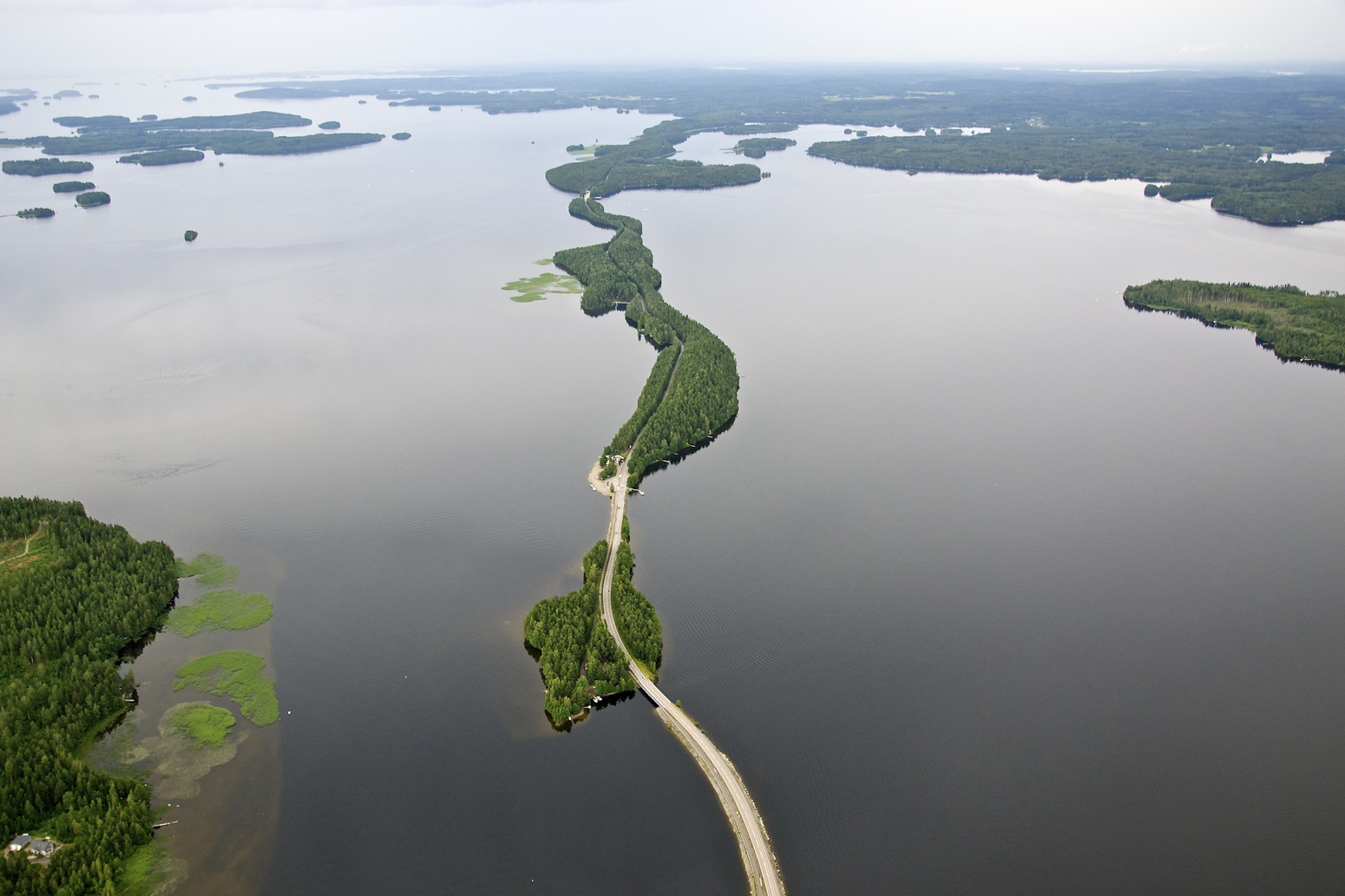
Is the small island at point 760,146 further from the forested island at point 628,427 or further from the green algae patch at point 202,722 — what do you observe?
the green algae patch at point 202,722

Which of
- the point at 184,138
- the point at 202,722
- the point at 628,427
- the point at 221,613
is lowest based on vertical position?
the point at 202,722

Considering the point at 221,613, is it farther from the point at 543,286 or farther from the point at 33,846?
the point at 543,286

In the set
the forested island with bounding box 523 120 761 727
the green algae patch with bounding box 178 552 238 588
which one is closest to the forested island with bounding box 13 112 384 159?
the forested island with bounding box 523 120 761 727

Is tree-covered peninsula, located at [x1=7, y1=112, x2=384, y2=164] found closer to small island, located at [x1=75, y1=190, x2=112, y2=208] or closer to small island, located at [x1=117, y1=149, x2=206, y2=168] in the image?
small island, located at [x1=117, y1=149, x2=206, y2=168]

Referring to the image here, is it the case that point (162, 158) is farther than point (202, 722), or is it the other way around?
point (162, 158)

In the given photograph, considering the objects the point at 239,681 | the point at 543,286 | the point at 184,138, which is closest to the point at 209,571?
the point at 239,681

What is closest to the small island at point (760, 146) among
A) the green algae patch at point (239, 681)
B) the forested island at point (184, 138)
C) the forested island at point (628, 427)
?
the forested island at point (628, 427)
